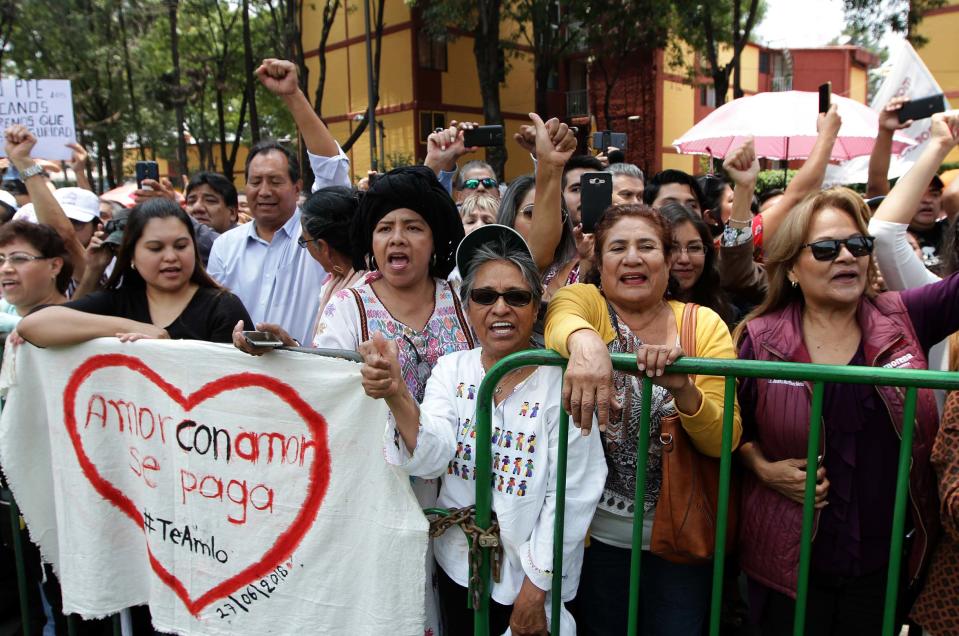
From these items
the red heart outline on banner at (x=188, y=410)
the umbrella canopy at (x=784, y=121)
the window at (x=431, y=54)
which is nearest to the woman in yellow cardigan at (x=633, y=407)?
the red heart outline on banner at (x=188, y=410)

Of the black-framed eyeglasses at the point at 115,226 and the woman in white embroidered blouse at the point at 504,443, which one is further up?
the black-framed eyeglasses at the point at 115,226

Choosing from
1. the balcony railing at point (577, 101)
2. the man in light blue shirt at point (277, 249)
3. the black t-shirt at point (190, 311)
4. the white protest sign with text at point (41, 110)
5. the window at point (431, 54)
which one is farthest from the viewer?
the balcony railing at point (577, 101)

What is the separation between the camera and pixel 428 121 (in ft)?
92.6

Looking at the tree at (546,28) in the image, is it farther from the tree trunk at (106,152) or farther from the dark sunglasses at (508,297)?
the dark sunglasses at (508,297)

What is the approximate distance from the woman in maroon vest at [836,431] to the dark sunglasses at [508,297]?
0.78m

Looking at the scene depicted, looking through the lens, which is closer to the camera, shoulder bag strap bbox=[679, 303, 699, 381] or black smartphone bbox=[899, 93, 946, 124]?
shoulder bag strap bbox=[679, 303, 699, 381]

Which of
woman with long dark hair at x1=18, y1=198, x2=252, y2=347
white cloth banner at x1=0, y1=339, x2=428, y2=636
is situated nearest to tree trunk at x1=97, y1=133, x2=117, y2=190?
woman with long dark hair at x1=18, y1=198, x2=252, y2=347

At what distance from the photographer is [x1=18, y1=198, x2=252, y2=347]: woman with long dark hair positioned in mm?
3002

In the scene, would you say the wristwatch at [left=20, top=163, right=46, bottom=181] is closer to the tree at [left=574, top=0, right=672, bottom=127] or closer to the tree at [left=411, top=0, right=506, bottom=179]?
the tree at [left=411, top=0, right=506, bottom=179]

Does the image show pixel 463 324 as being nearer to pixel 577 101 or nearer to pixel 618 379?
pixel 618 379

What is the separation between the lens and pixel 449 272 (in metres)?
2.97

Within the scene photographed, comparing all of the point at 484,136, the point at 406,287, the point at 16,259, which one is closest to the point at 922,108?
the point at 484,136

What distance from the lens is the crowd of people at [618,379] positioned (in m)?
2.18

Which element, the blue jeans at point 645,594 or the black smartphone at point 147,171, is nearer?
the blue jeans at point 645,594
